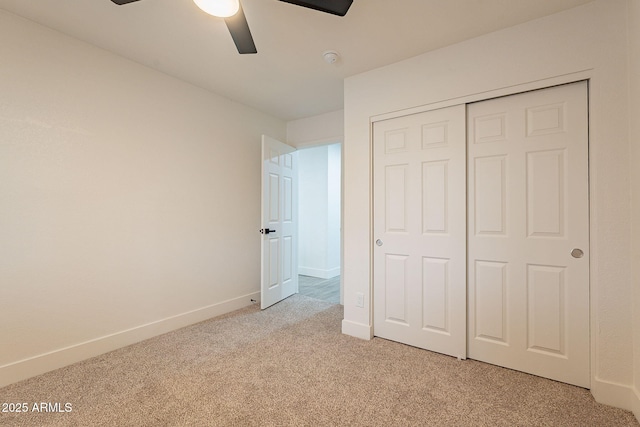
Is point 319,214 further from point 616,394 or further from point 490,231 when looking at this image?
point 616,394

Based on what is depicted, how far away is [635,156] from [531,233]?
674 mm

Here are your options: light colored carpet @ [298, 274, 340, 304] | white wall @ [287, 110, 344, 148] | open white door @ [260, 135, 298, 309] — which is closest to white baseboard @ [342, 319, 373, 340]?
light colored carpet @ [298, 274, 340, 304]

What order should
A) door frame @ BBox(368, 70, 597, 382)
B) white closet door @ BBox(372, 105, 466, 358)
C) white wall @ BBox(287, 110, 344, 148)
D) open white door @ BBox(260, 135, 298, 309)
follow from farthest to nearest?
white wall @ BBox(287, 110, 344, 148)
open white door @ BBox(260, 135, 298, 309)
white closet door @ BBox(372, 105, 466, 358)
door frame @ BBox(368, 70, 597, 382)

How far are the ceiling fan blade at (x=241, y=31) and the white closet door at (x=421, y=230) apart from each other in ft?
4.40

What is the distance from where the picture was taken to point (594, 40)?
1740mm

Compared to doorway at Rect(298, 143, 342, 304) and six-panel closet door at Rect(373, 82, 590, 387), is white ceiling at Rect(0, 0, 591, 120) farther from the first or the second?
doorway at Rect(298, 143, 342, 304)

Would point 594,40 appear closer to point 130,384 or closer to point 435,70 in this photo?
point 435,70

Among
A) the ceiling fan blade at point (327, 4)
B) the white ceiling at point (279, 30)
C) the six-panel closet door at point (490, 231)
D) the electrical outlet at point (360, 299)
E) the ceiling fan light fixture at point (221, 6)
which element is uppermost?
the white ceiling at point (279, 30)

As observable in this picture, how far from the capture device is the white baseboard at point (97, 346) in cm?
190

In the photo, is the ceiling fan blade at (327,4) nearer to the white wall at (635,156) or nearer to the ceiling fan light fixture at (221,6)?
the ceiling fan light fixture at (221,6)

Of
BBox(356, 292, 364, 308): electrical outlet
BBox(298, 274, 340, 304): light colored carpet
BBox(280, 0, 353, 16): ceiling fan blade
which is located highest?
BBox(280, 0, 353, 16): ceiling fan blade

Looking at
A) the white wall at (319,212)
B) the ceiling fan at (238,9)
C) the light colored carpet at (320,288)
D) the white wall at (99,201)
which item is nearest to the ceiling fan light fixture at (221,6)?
the ceiling fan at (238,9)

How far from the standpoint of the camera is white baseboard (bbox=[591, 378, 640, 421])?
5.22 ft

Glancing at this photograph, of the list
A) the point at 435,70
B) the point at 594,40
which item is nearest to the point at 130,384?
the point at 435,70
